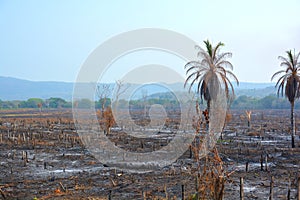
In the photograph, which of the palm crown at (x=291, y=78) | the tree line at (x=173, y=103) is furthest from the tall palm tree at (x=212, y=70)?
the tree line at (x=173, y=103)

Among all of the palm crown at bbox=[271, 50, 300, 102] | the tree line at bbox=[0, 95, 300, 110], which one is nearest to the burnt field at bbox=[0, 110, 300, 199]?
the palm crown at bbox=[271, 50, 300, 102]

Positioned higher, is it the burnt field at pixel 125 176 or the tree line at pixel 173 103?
the tree line at pixel 173 103

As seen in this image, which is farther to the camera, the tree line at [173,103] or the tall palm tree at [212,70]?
the tree line at [173,103]

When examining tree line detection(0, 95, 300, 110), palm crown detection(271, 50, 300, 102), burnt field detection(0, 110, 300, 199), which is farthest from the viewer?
tree line detection(0, 95, 300, 110)

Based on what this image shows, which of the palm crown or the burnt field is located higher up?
the palm crown

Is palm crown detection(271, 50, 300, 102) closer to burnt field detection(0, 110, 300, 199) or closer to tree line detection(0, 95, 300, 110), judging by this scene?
burnt field detection(0, 110, 300, 199)

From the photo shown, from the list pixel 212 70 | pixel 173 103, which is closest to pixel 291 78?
pixel 212 70

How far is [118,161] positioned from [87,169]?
260cm

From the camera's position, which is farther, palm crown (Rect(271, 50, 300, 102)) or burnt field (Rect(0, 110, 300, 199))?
palm crown (Rect(271, 50, 300, 102))

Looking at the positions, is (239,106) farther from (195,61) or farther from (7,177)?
(7,177)

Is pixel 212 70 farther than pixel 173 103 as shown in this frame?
No

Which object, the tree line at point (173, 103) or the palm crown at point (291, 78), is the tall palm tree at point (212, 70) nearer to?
the palm crown at point (291, 78)

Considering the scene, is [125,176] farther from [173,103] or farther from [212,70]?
[173,103]

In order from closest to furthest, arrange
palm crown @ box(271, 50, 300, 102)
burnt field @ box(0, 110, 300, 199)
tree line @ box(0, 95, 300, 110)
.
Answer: burnt field @ box(0, 110, 300, 199), palm crown @ box(271, 50, 300, 102), tree line @ box(0, 95, 300, 110)
